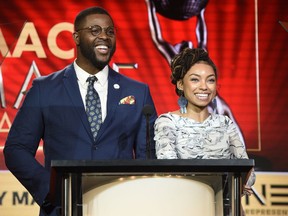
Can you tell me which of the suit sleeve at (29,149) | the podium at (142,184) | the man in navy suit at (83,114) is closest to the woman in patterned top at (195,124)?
the man in navy suit at (83,114)

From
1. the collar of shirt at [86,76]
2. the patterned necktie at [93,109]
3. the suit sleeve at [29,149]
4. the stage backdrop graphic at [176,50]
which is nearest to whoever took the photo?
the suit sleeve at [29,149]

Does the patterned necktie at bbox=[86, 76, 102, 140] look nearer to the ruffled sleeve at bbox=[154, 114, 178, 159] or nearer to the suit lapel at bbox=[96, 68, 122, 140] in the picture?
the suit lapel at bbox=[96, 68, 122, 140]

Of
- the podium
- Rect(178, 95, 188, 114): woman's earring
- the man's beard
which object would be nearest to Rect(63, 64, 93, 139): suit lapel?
the man's beard

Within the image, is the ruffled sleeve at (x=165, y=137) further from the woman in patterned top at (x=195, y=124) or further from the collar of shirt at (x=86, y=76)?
the collar of shirt at (x=86, y=76)

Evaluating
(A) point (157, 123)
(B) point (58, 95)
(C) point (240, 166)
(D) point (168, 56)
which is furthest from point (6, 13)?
(C) point (240, 166)

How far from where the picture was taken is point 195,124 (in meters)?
3.36

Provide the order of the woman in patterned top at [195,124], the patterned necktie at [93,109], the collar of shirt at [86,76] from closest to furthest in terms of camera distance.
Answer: the woman in patterned top at [195,124]
the patterned necktie at [93,109]
the collar of shirt at [86,76]

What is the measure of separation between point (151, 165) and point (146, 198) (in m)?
0.12

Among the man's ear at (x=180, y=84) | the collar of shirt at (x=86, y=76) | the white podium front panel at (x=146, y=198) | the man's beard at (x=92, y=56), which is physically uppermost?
the man's beard at (x=92, y=56)

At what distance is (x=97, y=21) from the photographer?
343 centimetres

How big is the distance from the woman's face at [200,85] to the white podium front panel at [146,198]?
0.84 m

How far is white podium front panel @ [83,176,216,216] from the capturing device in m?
2.52

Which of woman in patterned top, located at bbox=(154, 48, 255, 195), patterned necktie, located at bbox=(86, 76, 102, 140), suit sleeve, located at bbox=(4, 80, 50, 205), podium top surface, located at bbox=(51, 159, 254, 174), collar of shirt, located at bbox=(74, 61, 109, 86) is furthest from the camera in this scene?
collar of shirt, located at bbox=(74, 61, 109, 86)

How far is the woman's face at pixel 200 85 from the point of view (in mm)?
3334
